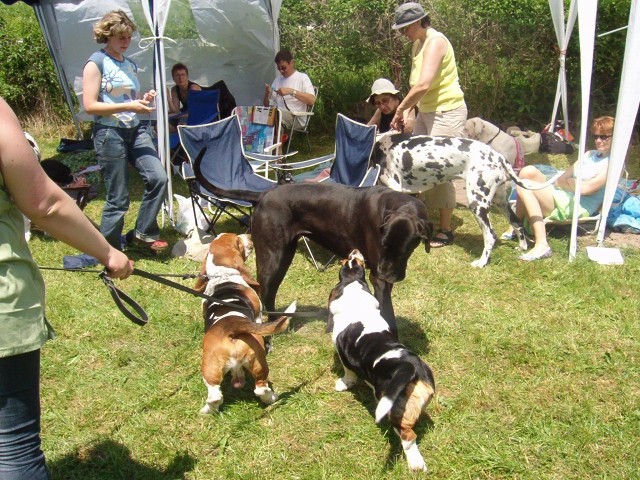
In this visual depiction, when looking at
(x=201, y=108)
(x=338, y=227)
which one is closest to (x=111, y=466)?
(x=338, y=227)

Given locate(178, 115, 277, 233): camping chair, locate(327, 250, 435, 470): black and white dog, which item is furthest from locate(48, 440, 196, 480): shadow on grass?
locate(178, 115, 277, 233): camping chair

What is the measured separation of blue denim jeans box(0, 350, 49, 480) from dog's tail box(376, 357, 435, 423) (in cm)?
127

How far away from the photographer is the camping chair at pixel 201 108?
25.3ft

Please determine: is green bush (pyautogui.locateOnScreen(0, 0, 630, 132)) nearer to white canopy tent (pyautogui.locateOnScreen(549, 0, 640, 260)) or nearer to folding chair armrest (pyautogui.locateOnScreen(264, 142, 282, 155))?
folding chair armrest (pyautogui.locateOnScreen(264, 142, 282, 155))

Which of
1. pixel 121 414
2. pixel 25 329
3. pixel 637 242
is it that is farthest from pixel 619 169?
pixel 25 329

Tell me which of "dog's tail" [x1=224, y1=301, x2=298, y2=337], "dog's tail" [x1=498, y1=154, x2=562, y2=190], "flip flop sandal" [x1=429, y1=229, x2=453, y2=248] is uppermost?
"dog's tail" [x1=224, y1=301, x2=298, y2=337]

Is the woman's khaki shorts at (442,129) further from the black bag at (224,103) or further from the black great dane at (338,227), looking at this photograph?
the black bag at (224,103)

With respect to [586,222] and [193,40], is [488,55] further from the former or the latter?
[586,222]

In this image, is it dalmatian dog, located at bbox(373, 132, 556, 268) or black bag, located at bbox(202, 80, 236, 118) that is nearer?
dalmatian dog, located at bbox(373, 132, 556, 268)

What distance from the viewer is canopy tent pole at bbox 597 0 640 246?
14.6 feet

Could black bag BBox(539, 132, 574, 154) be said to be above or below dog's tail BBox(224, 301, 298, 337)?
below

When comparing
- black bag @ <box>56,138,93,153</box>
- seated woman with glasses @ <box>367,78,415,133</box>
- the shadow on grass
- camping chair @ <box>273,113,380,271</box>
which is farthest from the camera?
black bag @ <box>56,138,93,153</box>

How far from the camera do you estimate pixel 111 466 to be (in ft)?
9.23

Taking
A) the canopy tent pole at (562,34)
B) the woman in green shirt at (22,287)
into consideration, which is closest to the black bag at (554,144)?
the canopy tent pole at (562,34)
